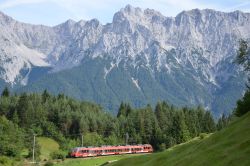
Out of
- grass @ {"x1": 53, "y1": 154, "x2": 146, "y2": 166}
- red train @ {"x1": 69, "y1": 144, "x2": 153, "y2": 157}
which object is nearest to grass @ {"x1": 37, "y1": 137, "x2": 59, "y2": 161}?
red train @ {"x1": 69, "y1": 144, "x2": 153, "y2": 157}

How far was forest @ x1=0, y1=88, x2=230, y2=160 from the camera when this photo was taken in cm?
16662

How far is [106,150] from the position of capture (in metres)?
144

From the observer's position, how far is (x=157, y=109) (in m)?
195

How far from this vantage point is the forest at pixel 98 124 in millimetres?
166625

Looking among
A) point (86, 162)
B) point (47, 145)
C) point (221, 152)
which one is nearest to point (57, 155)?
point (86, 162)

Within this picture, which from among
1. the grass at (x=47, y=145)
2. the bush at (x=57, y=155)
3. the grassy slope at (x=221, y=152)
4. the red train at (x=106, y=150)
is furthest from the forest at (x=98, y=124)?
the grassy slope at (x=221, y=152)

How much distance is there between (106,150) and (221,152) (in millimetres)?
98484

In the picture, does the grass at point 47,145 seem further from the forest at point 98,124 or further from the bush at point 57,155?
the bush at point 57,155

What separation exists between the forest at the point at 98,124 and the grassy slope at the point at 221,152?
9767cm

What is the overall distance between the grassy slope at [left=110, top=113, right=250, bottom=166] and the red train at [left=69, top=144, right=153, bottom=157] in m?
72.3

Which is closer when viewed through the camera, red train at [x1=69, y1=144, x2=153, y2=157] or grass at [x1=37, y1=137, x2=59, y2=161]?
red train at [x1=69, y1=144, x2=153, y2=157]

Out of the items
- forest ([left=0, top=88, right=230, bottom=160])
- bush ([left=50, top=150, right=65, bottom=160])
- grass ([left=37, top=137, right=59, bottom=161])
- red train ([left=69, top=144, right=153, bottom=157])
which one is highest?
forest ([left=0, top=88, right=230, bottom=160])

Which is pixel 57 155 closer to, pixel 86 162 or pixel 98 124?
pixel 86 162

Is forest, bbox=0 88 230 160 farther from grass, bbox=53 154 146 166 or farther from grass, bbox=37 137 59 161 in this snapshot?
grass, bbox=53 154 146 166
